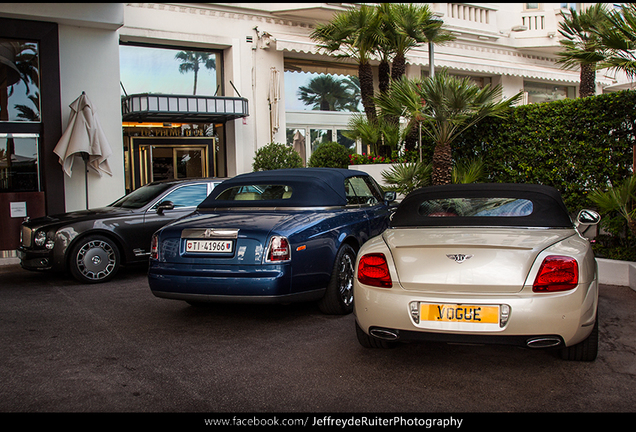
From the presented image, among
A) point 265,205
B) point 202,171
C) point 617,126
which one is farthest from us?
point 202,171

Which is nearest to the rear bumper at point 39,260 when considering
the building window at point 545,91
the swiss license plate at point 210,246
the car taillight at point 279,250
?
the swiss license plate at point 210,246

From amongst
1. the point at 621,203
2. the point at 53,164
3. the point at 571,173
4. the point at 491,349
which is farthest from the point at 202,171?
the point at 491,349

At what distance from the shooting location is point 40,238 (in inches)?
302

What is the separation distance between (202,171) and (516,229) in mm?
13084

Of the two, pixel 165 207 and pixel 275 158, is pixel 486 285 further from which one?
pixel 275 158

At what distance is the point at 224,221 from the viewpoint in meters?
5.24

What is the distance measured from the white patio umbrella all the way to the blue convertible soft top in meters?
5.99

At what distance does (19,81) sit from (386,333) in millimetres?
10738

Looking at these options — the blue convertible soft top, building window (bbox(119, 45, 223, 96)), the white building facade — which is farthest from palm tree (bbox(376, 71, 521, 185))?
building window (bbox(119, 45, 223, 96))

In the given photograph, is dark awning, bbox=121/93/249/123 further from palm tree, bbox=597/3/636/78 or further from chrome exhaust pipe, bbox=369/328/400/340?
chrome exhaust pipe, bbox=369/328/400/340

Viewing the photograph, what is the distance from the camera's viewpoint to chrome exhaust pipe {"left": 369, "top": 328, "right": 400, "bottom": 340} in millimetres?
3695

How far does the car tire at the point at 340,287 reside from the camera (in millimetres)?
5398
